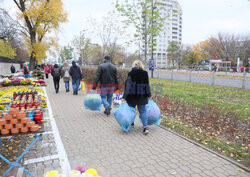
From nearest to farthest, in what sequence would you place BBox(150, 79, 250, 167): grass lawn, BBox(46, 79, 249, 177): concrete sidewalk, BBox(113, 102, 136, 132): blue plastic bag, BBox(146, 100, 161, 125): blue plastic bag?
BBox(46, 79, 249, 177): concrete sidewalk
BBox(150, 79, 250, 167): grass lawn
BBox(113, 102, 136, 132): blue plastic bag
BBox(146, 100, 161, 125): blue plastic bag

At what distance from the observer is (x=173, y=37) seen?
417ft

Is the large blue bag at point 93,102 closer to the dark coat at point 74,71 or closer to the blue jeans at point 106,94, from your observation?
the blue jeans at point 106,94

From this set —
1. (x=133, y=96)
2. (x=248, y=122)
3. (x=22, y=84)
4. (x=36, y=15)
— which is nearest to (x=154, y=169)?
(x=133, y=96)

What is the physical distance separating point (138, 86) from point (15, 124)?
8.88 ft

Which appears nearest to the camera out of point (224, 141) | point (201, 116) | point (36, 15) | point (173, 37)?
point (224, 141)

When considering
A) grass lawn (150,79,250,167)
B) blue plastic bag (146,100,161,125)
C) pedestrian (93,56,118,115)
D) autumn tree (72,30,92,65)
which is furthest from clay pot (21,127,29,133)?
autumn tree (72,30,92,65)

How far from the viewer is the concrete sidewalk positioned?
3.24m

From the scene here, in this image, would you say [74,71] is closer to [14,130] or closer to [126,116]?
[126,116]

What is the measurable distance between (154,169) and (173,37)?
436ft

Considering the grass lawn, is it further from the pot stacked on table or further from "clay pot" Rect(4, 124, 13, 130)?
"clay pot" Rect(4, 124, 13, 130)

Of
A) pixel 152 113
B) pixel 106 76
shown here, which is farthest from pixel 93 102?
pixel 152 113

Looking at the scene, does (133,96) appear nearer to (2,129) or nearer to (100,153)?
(100,153)

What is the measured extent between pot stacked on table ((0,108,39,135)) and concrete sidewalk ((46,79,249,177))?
1051 millimetres

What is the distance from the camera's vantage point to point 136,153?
3.84 m
